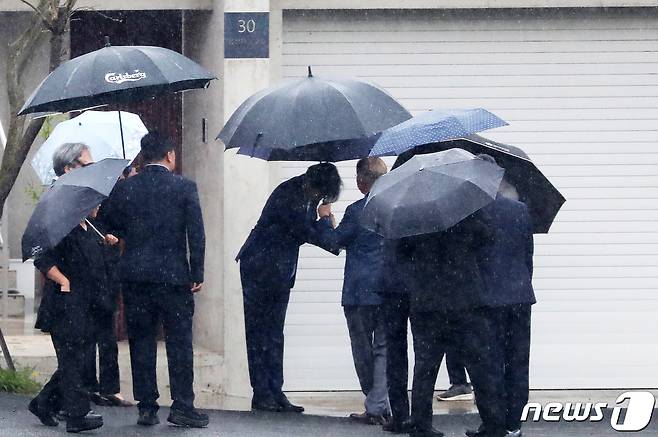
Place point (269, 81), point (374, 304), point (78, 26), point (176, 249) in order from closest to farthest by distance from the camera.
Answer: point (176, 249) < point (374, 304) < point (269, 81) < point (78, 26)

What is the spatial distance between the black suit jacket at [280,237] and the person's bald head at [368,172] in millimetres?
453

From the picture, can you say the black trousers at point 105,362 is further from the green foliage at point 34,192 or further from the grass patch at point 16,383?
the green foliage at point 34,192

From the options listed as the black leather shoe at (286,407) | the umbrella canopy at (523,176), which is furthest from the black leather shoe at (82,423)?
the umbrella canopy at (523,176)

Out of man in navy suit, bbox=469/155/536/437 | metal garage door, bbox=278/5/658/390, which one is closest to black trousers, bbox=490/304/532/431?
man in navy suit, bbox=469/155/536/437

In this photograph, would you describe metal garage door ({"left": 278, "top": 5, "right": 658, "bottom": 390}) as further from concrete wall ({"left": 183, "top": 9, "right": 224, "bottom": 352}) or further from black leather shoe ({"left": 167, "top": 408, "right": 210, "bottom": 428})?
black leather shoe ({"left": 167, "top": 408, "right": 210, "bottom": 428})

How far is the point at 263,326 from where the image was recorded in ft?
33.9

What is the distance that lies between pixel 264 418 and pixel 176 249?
152cm

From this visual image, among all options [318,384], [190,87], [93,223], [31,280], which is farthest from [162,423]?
[31,280]

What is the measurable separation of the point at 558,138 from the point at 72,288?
5.36m

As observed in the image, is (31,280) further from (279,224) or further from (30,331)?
(279,224)

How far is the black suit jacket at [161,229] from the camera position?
9.17 metres

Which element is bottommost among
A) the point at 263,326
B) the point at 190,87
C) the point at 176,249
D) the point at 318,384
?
the point at 318,384

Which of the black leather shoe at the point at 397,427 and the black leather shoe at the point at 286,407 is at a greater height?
the black leather shoe at the point at 397,427

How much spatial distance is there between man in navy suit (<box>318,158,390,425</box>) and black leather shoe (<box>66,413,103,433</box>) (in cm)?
191
